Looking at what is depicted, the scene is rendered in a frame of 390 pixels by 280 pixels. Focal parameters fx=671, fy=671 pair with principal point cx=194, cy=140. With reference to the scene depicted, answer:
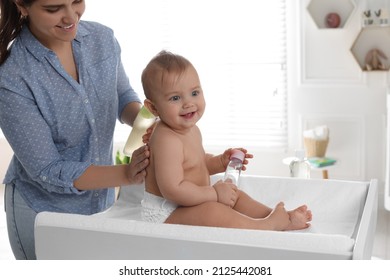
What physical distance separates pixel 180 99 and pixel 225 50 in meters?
2.67

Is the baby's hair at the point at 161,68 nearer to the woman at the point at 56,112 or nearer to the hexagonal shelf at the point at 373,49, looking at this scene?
the woman at the point at 56,112

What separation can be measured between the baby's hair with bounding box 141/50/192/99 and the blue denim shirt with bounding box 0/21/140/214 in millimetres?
265

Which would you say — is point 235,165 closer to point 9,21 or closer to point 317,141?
point 9,21

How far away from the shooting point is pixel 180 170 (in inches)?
63.8

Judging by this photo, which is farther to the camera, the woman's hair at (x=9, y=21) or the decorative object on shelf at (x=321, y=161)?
the decorative object on shelf at (x=321, y=161)

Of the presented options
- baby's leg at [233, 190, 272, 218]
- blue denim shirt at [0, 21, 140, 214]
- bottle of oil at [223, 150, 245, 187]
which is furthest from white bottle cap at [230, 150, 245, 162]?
blue denim shirt at [0, 21, 140, 214]

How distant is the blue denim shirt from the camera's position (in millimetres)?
1691

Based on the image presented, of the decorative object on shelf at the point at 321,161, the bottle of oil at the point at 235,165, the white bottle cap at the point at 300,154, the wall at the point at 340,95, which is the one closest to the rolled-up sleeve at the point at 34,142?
the bottle of oil at the point at 235,165

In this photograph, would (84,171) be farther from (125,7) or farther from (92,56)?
(125,7)

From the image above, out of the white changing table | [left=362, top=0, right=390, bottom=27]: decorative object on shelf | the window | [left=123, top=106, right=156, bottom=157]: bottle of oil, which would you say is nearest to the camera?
the white changing table

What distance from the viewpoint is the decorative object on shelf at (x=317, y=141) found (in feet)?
12.9

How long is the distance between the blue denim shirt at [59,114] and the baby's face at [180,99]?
261 millimetres

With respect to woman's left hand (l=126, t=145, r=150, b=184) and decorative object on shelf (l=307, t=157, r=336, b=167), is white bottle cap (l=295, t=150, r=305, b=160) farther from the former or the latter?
decorative object on shelf (l=307, t=157, r=336, b=167)

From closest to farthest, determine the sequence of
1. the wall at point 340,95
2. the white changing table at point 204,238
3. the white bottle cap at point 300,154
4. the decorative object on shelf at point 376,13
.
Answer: the white changing table at point 204,238
the white bottle cap at point 300,154
the decorative object on shelf at point 376,13
the wall at point 340,95
